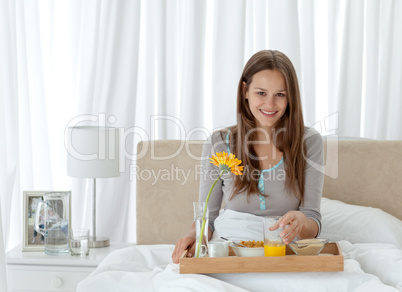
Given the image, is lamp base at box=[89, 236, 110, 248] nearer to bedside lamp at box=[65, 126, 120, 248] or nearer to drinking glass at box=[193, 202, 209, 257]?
bedside lamp at box=[65, 126, 120, 248]

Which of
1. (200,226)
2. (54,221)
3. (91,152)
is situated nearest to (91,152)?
(91,152)

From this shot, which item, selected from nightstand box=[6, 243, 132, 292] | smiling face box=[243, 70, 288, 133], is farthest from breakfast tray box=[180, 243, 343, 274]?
nightstand box=[6, 243, 132, 292]

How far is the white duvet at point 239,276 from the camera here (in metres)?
1.56

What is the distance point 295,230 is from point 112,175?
114 centimetres

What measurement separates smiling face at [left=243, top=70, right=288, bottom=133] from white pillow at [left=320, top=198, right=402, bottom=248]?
563 mm

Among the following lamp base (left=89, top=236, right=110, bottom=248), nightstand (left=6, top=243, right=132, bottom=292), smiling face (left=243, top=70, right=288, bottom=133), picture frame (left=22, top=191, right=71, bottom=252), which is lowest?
nightstand (left=6, top=243, right=132, bottom=292)

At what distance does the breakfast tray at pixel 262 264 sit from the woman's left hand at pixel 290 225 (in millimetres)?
99

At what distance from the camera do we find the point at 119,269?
203cm

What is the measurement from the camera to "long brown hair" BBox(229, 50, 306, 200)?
211 cm

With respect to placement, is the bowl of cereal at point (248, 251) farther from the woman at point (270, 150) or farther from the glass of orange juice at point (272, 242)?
the woman at point (270, 150)

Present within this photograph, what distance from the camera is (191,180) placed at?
2736 mm

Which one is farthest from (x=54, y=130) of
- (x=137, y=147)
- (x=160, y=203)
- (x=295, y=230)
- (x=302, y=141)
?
(x=295, y=230)

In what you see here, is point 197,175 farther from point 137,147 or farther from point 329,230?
point 329,230

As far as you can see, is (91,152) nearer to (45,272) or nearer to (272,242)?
(45,272)
